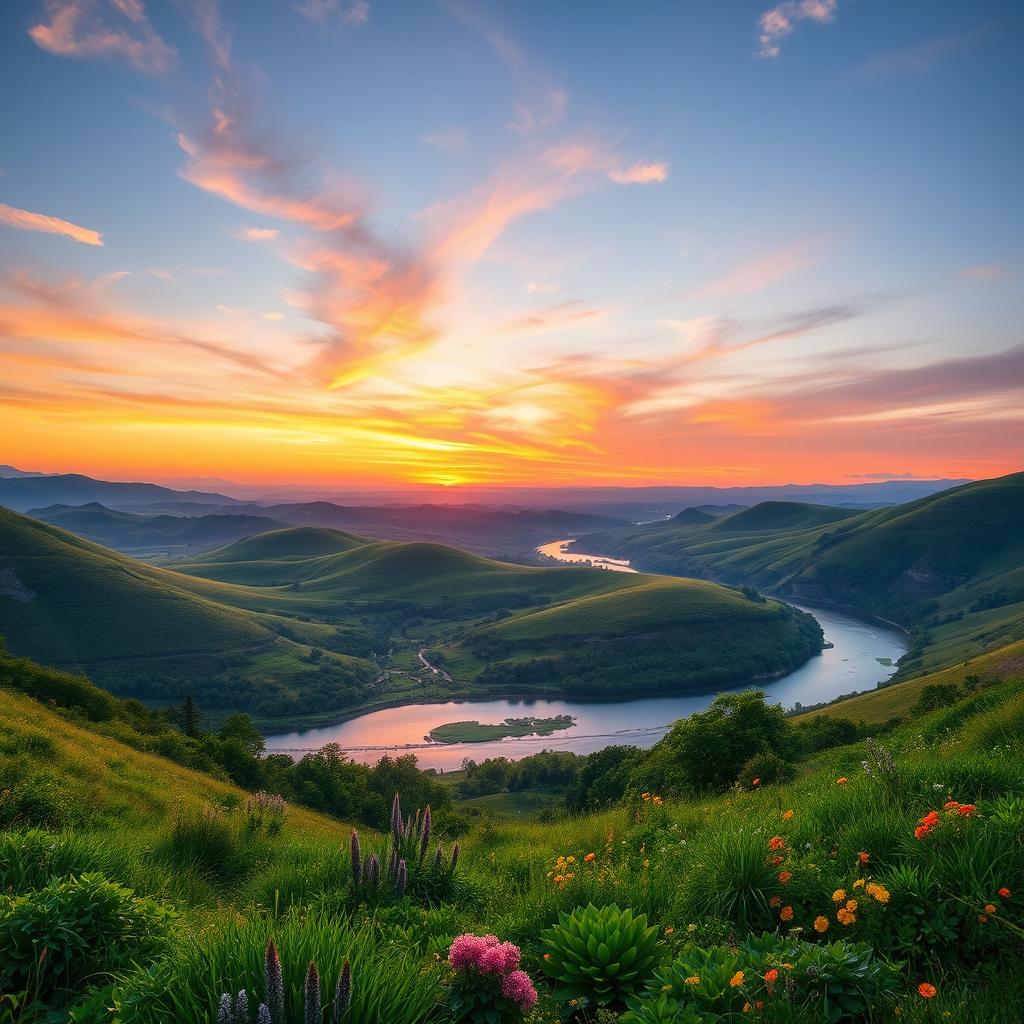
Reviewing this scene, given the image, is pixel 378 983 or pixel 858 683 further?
pixel 858 683

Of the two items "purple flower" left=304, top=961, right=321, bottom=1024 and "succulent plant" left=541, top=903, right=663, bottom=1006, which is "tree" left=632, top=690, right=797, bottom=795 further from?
"purple flower" left=304, top=961, right=321, bottom=1024

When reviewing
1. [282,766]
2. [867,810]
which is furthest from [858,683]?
[867,810]

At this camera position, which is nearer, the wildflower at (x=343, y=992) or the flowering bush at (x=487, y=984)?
the wildflower at (x=343, y=992)

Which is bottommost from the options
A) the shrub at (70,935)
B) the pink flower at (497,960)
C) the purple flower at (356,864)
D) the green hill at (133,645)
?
the green hill at (133,645)

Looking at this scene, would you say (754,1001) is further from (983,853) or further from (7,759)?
(7,759)

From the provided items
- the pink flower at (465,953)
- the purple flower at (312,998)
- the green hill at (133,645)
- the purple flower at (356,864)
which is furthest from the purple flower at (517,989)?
the green hill at (133,645)

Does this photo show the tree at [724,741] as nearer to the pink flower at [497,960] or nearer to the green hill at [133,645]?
the pink flower at [497,960]

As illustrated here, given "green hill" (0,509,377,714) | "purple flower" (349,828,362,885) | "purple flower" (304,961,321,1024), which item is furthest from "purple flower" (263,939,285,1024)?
"green hill" (0,509,377,714)

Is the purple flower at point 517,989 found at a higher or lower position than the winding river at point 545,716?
higher
